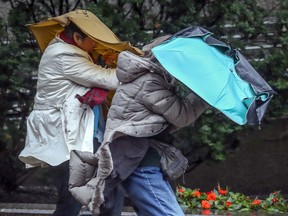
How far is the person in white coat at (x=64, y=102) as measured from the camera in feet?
18.4

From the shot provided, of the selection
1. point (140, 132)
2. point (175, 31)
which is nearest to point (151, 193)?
point (140, 132)

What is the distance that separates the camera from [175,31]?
7.39 meters

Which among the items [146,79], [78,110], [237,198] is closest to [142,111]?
[146,79]

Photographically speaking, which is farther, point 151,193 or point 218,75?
point 151,193

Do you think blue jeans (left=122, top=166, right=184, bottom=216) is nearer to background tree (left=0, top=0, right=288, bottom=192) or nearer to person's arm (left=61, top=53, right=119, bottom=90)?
person's arm (left=61, top=53, right=119, bottom=90)

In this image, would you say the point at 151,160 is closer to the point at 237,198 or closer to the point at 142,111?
the point at 142,111

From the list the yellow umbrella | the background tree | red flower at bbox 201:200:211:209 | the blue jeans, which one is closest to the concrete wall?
the background tree

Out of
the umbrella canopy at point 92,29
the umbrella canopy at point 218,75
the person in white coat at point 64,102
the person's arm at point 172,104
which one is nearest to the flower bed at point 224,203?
the person in white coat at point 64,102

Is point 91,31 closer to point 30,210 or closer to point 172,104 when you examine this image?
point 172,104

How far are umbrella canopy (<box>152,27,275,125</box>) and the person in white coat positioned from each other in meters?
0.99

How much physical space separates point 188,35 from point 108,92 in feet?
3.76

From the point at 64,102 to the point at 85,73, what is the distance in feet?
0.88

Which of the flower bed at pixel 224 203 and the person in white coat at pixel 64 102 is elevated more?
the person in white coat at pixel 64 102

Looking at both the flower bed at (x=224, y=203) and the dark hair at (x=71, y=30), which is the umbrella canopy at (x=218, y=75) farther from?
the flower bed at (x=224, y=203)
